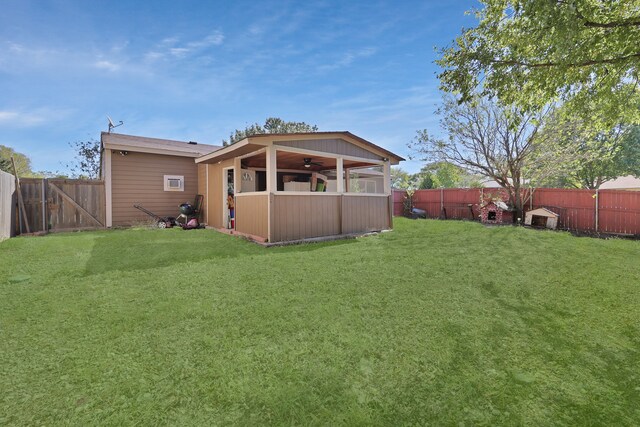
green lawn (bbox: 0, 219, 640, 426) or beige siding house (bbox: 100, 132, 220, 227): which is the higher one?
beige siding house (bbox: 100, 132, 220, 227)

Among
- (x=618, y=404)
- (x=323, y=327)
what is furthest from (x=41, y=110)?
(x=618, y=404)

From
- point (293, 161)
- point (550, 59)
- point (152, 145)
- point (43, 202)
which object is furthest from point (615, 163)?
point (43, 202)

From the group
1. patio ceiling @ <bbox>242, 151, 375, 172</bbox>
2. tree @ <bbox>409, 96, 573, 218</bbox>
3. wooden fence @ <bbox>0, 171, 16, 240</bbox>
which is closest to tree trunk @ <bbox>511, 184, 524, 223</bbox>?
tree @ <bbox>409, 96, 573, 218</bbox>

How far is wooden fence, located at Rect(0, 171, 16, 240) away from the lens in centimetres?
680

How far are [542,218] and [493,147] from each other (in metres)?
3.69

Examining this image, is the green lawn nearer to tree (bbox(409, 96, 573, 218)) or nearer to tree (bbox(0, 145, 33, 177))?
tree (bbox(409, 96, 573, 218))

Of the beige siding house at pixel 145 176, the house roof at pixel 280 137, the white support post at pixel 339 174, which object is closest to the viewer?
the house roof at pixel 280 137

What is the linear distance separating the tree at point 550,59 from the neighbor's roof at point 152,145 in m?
9.51

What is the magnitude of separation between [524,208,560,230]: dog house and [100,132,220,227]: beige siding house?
13.4 m

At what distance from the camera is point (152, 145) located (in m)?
10.7

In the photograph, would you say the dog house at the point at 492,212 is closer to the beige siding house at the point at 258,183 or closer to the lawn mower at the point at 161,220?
→ the beige siding house at the point at 258,183

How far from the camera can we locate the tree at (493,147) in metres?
12.0

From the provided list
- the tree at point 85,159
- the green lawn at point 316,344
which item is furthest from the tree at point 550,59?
the tree at point 85,159

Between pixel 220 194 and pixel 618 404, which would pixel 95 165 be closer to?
pixel 220 194
